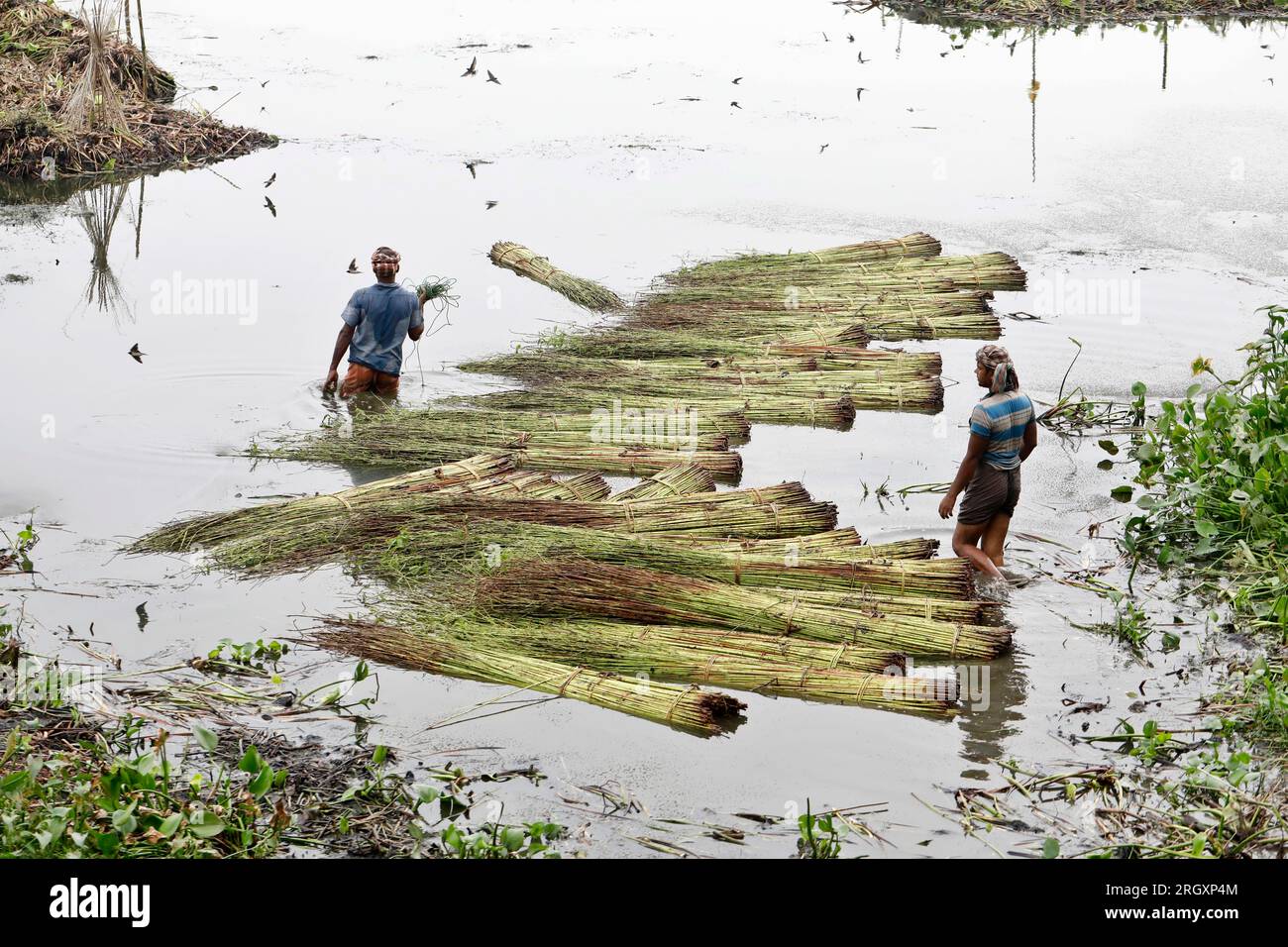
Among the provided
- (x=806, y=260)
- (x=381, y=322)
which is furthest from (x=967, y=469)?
(x=806, y=260)

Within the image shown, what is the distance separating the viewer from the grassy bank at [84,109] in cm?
1504

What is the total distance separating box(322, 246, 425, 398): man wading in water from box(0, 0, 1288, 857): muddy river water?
1.32 feet

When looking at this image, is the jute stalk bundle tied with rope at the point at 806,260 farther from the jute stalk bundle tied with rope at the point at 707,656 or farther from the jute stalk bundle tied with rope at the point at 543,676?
the jute stalk bundle tied with rope at the point at 543,676

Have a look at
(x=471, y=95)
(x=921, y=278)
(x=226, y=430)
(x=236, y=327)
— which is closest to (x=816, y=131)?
(x=471, y=95)

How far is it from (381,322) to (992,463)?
448cm

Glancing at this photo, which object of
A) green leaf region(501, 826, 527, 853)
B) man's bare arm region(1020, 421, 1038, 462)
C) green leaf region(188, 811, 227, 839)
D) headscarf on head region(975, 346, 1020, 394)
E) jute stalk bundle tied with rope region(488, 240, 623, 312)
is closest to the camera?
green leaf region(188, 811, 227, 839)

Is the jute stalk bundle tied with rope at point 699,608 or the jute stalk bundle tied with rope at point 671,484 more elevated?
the jute stalk bundle tied with rope at point 671,484

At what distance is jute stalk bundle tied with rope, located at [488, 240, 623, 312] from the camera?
38.2 ft

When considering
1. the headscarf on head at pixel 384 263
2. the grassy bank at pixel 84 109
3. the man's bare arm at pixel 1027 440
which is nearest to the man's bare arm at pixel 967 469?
the man's bare arm at pixel 1027 440

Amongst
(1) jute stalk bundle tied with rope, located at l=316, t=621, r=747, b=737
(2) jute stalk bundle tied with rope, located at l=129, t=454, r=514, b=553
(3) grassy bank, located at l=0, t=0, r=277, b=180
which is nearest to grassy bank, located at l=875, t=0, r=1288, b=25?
(3) grassy bank, located at l=0, t=0, r=277, b=180

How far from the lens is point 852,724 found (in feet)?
19.9

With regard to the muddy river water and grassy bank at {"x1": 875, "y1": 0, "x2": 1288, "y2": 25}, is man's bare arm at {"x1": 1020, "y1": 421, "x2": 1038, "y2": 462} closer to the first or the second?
the muddy river water
